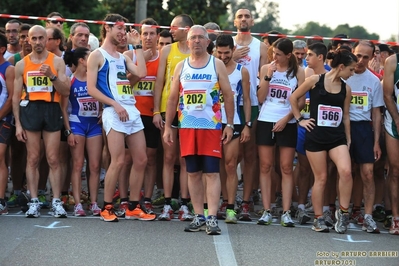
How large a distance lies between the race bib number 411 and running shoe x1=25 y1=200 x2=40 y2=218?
11.8 ft

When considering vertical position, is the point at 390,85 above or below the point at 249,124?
above

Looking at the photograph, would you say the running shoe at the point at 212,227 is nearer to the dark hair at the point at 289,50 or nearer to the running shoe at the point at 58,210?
the running shoe at the point at 58,210

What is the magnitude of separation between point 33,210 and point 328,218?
368 centimetres

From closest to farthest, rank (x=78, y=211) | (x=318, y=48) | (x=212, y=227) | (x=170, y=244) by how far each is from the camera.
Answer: (x=170, y=244) < (x=212, y=227) < (x=78, y=211) < (x=318, y=48)

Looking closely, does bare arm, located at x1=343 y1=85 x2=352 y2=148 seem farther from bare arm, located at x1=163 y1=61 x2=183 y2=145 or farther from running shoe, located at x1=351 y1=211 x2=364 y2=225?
bare arm, located at x1=163 y1=61 x2=183 y2=145

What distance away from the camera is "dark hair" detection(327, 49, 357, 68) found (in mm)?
11727

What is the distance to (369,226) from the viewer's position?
11.9 metres

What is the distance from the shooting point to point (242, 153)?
42.8 feet

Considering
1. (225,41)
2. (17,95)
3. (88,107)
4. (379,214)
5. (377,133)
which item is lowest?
(379,214)

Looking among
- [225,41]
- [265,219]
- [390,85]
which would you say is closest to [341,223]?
[265,219]

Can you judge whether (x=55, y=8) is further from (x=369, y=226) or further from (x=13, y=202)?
(x=369, y=226)

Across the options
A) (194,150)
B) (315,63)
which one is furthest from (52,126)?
(315,63)

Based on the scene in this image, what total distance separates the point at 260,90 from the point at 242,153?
109cm

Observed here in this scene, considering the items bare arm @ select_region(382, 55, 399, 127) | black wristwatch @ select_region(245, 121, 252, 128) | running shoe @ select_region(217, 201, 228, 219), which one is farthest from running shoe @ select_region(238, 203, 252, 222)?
bare arm @ select_region(382, 55, 399, 127)
